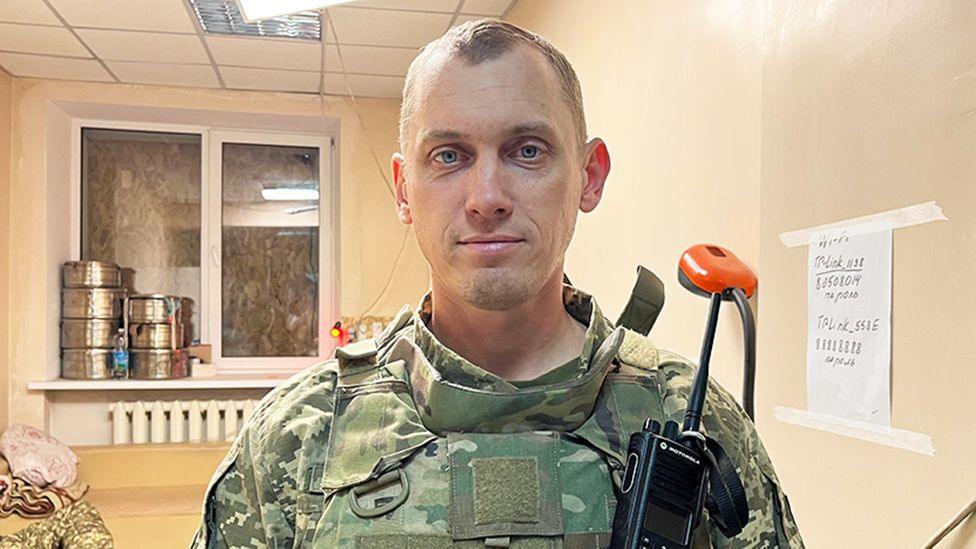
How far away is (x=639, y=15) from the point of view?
5.65 ft

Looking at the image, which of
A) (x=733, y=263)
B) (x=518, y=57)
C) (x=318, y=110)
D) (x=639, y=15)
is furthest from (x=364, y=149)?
(x=518, y=57)

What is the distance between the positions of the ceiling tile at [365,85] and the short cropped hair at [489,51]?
278cm

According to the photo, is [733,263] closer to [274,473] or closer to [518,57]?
[518,57]

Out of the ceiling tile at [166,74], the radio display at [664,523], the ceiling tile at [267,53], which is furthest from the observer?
the ceiling tile at [166,74]

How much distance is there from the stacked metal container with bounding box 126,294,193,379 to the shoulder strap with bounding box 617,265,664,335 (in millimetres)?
3259

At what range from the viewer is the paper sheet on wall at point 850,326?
2.80 feet

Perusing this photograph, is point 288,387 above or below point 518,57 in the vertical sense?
below

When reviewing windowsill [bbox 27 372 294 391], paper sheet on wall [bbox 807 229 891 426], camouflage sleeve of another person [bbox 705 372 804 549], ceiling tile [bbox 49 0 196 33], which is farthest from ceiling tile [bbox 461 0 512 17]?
camouflage sleeve of another person [bbox 705 372 804 549]

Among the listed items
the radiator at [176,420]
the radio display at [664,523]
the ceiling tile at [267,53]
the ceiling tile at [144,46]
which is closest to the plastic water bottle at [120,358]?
the radiator at [176,420]

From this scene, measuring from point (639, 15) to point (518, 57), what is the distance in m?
1.07

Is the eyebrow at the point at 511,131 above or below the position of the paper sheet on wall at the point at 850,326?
above

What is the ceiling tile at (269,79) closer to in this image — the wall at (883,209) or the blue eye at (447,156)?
the wall at (883,209)

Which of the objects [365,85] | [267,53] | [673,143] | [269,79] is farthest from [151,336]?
[673,143]

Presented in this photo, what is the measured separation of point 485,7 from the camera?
275 centimetres
